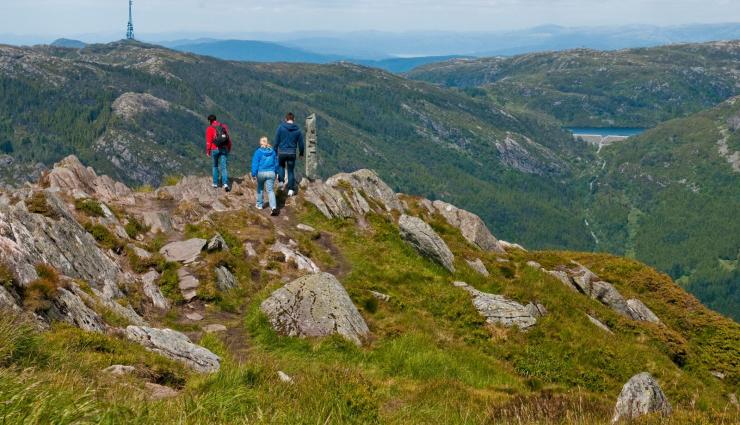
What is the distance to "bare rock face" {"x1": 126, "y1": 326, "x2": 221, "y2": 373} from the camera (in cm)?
1354

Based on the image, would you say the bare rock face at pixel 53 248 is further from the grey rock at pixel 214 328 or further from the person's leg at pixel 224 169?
the person's leg at pixel 224 169

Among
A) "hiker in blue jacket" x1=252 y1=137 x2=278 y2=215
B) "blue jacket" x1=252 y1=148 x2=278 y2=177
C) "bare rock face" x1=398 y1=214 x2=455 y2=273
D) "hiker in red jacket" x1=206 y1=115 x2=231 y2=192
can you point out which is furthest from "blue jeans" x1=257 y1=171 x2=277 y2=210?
"bare rock face" x1=398 y1=214 x2=455 y2=273

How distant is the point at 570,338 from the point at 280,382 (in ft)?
50.1

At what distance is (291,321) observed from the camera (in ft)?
59.2

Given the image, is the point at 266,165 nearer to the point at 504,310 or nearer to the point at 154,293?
the point at 154,293

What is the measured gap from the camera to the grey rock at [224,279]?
71.6 feet

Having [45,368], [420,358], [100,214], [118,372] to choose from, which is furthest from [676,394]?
[100,214]

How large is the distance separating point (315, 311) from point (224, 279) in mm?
5750

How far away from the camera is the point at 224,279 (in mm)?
22172

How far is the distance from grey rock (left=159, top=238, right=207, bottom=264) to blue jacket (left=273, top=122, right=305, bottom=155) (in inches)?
441

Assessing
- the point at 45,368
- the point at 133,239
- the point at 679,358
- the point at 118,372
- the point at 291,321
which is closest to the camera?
the point at 45,368

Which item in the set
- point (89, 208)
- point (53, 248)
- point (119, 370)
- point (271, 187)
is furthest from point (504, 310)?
point (89, 208)

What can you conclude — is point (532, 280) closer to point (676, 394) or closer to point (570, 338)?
point (570, 338)

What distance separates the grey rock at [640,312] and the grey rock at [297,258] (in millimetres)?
20564
